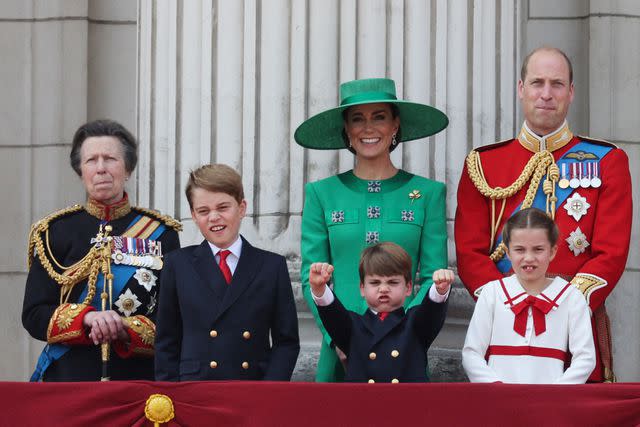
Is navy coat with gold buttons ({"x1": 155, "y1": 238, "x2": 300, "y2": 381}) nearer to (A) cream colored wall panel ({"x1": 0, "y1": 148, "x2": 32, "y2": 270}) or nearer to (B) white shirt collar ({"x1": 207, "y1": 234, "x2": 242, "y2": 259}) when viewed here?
(B) white shirt collar ({"x1": 207, "y1": 234, "x2": 242, "y2": 259})

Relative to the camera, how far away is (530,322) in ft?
17.5

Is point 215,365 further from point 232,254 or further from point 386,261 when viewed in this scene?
point 386,261

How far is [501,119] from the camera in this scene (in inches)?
261

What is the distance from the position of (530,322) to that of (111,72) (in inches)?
145

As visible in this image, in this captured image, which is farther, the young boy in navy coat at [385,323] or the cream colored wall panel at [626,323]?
the cream colored wall panel at [626,323]

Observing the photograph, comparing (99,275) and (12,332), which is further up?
(99,275)

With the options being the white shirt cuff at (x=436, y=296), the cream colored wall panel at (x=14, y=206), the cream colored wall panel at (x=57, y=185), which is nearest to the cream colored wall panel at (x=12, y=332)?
the cream colored wall panel at (x=14, y=206)

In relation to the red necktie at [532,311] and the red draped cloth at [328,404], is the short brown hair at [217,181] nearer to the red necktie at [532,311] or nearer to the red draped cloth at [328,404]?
the red draped cloth at [328,404]

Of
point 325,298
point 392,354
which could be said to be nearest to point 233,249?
point 325,298

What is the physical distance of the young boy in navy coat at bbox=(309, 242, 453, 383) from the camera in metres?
5.38

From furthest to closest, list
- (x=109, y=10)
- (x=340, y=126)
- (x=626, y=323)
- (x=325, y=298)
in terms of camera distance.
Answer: (x=109, y=10)
(x=626, y=323)
(x=340, y=126)
(x=325, y=298)

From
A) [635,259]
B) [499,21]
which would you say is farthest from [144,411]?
[635,259]

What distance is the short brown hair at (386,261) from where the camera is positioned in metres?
5.46

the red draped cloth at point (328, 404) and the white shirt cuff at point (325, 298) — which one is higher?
the white shirt cuff at point (325, 298)
